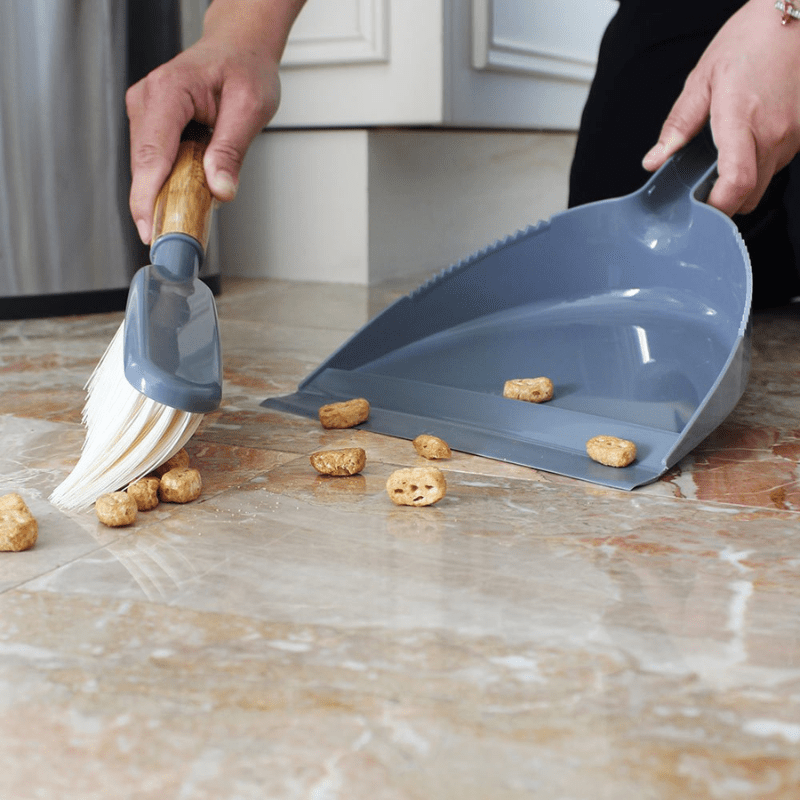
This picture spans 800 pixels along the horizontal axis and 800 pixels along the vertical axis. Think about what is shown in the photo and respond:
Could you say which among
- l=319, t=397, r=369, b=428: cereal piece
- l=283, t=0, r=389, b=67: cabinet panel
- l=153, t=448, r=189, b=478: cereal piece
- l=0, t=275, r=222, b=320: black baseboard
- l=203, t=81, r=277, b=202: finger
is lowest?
l=0, t=275, r=222, b=320: black baseboard

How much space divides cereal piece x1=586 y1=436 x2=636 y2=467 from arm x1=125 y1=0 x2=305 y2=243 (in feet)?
1.17

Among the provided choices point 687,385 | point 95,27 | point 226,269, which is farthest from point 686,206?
point 226,269

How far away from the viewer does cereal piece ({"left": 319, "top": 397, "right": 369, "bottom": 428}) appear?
2.51 feet

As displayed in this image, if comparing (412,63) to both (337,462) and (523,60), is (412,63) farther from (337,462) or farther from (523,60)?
(337,462)

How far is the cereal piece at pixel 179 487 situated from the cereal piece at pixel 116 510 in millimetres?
36

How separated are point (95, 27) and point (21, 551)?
3.24 feet

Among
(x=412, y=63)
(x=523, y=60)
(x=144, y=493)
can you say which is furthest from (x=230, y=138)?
(x=523, y=60)

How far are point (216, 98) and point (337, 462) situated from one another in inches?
15.5

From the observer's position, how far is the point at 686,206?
2.79ft

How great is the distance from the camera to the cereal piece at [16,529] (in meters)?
0.52

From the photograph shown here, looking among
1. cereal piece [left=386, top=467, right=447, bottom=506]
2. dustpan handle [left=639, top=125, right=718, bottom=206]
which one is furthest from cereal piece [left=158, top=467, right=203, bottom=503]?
dustpan handle [left=639, top=125, right=718, bottom=206]

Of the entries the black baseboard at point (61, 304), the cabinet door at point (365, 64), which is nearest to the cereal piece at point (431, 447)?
the black baseboard at point (61, 304)

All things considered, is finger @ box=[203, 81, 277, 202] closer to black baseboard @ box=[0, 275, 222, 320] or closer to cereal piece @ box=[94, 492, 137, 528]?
cereal piece @ box=[94, 492, 137, 528]

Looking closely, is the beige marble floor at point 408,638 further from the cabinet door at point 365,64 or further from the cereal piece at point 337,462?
the cabinet door at point 365,64
